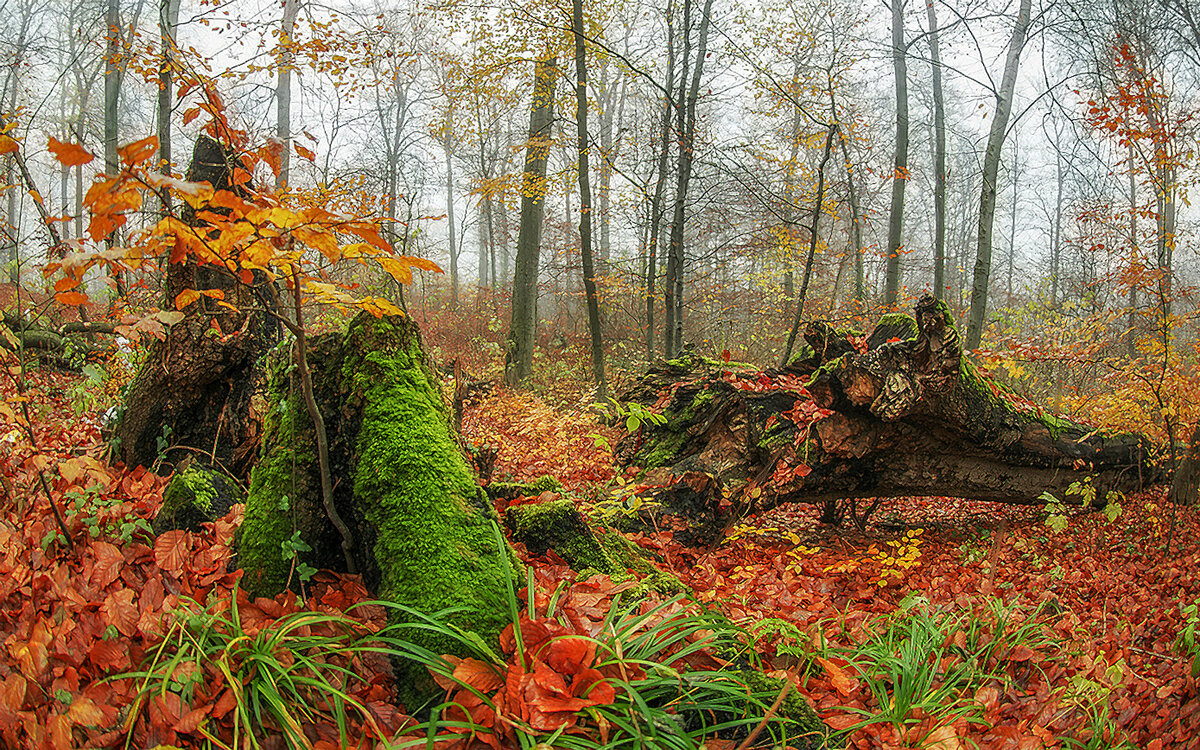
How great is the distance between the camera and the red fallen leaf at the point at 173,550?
2.18 meters

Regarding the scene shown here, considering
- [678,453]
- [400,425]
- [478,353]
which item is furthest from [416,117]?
[400,425]

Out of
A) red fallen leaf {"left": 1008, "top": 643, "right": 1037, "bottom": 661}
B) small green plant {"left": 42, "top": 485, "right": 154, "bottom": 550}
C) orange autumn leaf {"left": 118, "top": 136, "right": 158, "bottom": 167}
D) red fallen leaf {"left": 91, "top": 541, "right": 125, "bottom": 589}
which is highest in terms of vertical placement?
orange autumn leaf {"left": 118, "top": 136, "right": 158, "bottom": 167}

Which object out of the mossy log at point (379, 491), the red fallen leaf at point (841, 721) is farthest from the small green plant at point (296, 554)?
the red fallen leaf at point (841, 721)

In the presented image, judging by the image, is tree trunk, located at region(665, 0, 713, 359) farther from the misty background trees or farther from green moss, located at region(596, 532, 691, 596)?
green moss, located at region(596, 532, 691, 596)

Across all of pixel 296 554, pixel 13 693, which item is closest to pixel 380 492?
pixel 296 554

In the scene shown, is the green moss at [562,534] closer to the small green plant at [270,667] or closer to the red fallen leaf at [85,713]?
the small green plant at [270,667]

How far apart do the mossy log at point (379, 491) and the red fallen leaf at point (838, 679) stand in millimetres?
1174

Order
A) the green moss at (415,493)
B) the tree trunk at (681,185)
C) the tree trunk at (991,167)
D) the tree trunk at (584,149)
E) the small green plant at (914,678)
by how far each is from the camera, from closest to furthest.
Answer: the green moss at (415,493), the small green plant at (914,678), the tree trunk at (584,149), the tree trunk at (681,185), the tree trunk at (991,167)

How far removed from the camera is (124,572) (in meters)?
2.17

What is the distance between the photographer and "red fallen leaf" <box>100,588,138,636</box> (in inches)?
72.9

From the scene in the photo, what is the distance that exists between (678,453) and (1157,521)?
15.7 feet

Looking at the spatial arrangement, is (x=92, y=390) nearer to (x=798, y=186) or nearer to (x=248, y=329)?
(x=248, y=329)

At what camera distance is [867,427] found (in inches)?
208

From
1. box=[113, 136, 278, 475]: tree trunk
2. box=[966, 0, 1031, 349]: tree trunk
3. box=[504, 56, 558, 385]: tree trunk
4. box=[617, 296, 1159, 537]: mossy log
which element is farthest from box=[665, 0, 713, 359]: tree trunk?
box=[113, 136, 278, 475]: tree trunk
